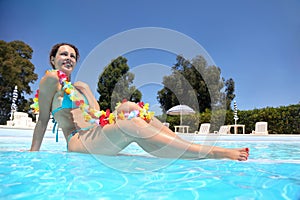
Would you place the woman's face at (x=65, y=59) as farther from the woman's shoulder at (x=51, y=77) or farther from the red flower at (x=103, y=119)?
the red flower at (x=103, y=119)

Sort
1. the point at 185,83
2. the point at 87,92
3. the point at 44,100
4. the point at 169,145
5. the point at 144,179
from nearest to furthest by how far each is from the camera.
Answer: the point at 144,179 < the point at 169,145 < the point at 44,100 < the point at 87,92 < the point at 185,83

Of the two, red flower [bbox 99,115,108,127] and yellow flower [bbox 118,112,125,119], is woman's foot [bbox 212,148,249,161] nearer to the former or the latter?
yellow flower [bbox 118,112,125,119]

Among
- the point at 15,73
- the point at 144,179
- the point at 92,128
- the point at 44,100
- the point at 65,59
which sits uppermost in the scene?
the point at 15,73

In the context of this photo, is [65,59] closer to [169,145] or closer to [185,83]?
[169,145]

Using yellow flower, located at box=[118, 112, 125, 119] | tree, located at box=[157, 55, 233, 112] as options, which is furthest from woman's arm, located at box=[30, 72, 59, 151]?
tree, located at box=[157, 55, 233, 112]

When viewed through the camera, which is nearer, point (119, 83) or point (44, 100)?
point (44, 100)

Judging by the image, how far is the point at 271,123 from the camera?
551 inches

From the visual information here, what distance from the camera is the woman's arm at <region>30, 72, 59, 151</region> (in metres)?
2.75

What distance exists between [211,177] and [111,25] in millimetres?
15972

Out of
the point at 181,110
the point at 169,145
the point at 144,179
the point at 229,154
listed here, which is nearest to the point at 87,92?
the point at 169,145

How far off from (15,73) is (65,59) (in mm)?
21020

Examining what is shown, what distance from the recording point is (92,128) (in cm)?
274

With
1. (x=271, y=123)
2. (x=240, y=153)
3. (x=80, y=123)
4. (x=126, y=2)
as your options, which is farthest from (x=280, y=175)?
(x=126, y=2)

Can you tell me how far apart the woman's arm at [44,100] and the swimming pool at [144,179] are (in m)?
0.30
